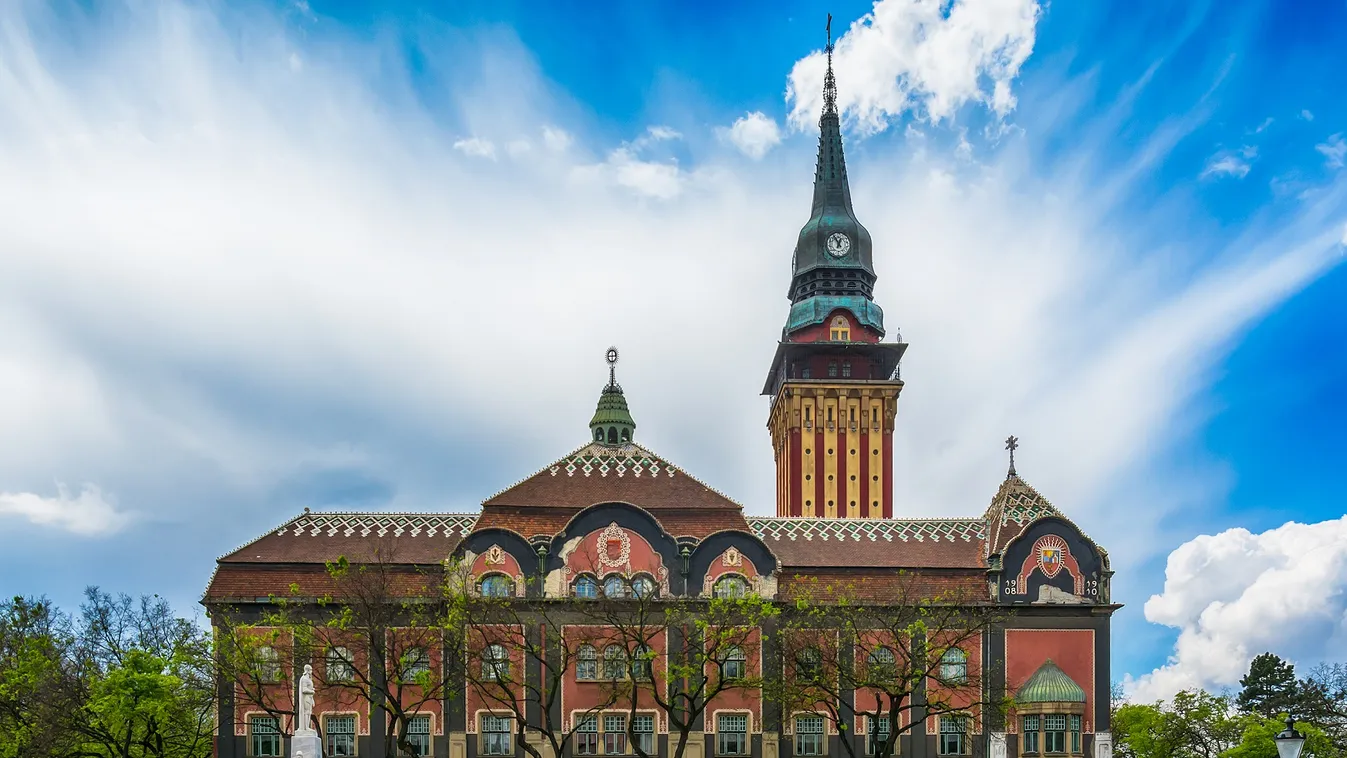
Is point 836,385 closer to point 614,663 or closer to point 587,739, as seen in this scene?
point 587,739

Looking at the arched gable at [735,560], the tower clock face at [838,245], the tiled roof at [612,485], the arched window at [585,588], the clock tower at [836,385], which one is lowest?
the arched window at [585,588]

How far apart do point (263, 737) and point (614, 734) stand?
14.9m

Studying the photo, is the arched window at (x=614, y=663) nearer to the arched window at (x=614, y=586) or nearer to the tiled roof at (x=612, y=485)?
the arched window at (x=614, y=586)

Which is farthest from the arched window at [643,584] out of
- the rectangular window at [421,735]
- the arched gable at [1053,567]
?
the arched gable at [1053,567]

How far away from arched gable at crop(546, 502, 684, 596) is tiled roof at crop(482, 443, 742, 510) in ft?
5.13

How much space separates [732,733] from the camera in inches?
2163

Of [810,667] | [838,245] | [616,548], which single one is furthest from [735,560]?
[838,245]

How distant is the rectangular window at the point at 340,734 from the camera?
54281 mm

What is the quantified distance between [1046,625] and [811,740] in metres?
11.6

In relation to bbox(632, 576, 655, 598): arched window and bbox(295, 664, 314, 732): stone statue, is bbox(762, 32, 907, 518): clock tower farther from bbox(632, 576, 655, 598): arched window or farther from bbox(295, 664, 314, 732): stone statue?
bbox(295, 664, 314, 732): stone statue

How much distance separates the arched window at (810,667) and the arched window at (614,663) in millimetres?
6692

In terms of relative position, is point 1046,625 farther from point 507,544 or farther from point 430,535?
point 430,535

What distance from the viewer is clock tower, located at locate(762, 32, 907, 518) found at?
84938 mm

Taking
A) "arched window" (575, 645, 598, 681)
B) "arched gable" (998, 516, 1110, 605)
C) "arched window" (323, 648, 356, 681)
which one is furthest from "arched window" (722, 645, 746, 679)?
"arched window" (323, 648, 356, 681)
